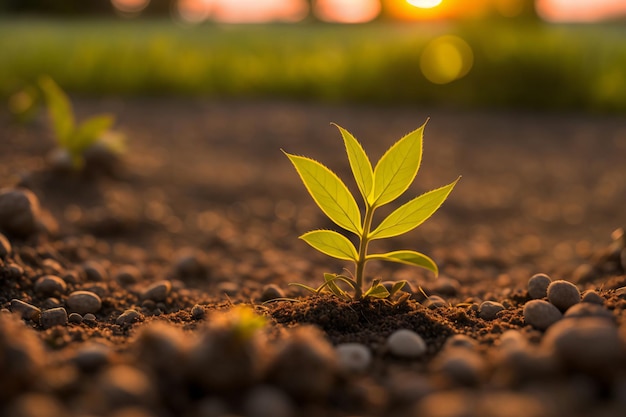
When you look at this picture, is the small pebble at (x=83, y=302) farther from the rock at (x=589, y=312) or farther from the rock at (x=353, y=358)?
the rock at (x=589, y=312)

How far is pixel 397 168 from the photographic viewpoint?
1519 mm

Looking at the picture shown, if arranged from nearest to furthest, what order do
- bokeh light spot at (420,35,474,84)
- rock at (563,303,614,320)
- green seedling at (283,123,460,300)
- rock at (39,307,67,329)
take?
rock at (563,303,614,320), green seedling at (283,123,460,300), rock at (39,307,67,329), bokeh light spot at (420,35,474,84)

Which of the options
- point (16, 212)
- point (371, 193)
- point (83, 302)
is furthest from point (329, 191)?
point (16, 212)

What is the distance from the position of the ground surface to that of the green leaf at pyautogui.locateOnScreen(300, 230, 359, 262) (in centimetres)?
14

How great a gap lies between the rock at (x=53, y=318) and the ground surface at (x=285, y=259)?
0.03 meters

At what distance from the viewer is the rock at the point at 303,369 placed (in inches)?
44.1

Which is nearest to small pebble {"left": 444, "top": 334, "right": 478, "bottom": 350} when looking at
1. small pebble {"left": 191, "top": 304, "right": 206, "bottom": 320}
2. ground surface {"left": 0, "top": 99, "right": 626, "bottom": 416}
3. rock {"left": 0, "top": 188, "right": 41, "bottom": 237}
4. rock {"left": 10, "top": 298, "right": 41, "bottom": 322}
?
ground surface {"left": 0, "top": 99, "right": 626, "bottom": 416}

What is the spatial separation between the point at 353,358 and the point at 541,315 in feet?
1.79

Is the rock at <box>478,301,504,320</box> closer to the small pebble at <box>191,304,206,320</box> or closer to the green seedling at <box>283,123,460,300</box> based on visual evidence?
the green seedling at <box>283,123,460,300</box>

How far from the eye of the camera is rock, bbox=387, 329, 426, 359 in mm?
1379

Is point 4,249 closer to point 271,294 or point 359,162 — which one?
point 271,294

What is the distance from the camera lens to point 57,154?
3.66 m

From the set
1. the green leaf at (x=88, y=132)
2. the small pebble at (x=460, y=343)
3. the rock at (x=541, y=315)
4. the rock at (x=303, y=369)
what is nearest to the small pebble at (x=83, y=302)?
the rock at (x=303, y=369)

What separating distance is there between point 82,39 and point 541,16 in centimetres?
849
